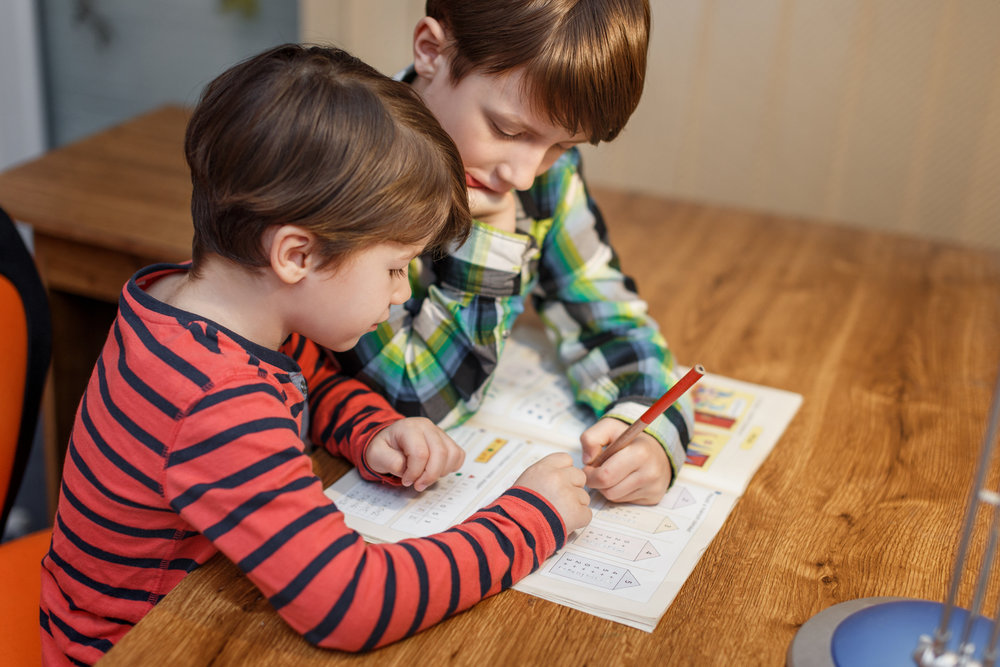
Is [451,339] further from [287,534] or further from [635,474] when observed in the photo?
[287,534]

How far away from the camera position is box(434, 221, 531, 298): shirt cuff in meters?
1.01

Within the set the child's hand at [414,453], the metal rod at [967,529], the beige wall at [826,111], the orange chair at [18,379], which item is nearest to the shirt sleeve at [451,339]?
the child's hand at [414,453]

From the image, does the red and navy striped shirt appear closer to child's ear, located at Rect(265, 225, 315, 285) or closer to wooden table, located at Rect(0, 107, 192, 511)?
child's ear, located at Rect(265, 225, 315, 285)

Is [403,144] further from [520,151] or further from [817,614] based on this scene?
[817,614]

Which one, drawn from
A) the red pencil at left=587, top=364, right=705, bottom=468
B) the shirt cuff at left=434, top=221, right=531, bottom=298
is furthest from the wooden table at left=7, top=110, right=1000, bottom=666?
the shirt cuff at left=434, top=221, right=531, bottom=298

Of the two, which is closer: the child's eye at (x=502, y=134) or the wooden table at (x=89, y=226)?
the child's eye at (x=502, y=134)

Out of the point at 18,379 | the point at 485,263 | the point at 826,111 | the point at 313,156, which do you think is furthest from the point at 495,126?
the point at 826,111

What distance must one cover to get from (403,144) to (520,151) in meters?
0.22

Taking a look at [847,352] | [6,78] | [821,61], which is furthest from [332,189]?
[6,78]

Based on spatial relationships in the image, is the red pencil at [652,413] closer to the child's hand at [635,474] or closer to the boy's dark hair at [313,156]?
the child's hand at [635,474]

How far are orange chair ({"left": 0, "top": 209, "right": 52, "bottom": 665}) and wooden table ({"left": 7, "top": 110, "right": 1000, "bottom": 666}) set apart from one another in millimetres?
307

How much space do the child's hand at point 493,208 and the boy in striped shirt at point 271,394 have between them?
0.47 ft

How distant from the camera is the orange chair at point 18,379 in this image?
995 mm

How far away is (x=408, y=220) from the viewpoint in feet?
2.46
